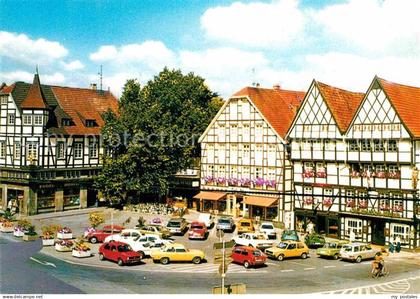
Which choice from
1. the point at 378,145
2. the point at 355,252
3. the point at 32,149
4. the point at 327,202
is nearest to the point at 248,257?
the point at 355,252

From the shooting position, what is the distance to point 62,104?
66.5m

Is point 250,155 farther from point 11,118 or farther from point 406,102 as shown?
point 11,118

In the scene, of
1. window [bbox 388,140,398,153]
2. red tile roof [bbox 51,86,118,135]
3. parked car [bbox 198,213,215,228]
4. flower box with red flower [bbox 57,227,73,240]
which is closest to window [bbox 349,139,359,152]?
window [bbox 388,140,398,153]

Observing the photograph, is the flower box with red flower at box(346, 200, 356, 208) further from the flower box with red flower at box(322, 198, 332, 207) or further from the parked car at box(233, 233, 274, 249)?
the parked car at box(233, 233, 274, 249)

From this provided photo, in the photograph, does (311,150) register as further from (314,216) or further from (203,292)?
(203,292)

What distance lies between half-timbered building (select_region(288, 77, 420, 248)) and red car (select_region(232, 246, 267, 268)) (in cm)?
1018

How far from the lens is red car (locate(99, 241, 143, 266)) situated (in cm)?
3684

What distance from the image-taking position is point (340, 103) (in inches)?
2041

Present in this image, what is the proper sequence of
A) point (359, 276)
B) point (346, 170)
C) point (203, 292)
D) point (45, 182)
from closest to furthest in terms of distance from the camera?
1. point (203, 292)
2. point (359, 276)
3. point (346, 170)
4. point (45, 182)

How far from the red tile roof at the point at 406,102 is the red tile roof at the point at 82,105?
120 feet

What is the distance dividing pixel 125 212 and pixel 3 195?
1437cm

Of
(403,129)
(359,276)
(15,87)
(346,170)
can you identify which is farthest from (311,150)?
(15,87)

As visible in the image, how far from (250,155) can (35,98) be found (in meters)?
25.8

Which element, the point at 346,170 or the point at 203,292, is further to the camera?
the point at 346,170
